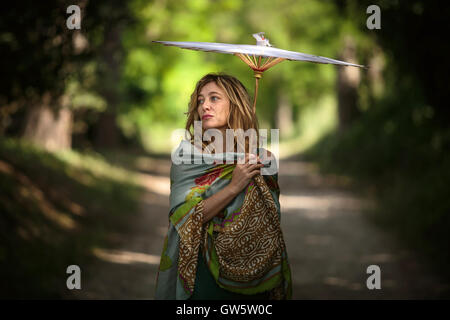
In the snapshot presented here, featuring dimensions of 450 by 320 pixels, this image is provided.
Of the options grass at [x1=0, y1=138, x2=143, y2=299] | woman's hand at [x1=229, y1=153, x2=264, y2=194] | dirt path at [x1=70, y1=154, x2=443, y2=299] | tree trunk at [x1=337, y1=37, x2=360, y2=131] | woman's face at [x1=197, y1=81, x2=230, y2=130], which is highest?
tree trunk at [x1=337, y1=37, x2=360, y2=131]

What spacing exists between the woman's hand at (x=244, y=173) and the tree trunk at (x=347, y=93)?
1621cm

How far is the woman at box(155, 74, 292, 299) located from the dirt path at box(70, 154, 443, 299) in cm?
316

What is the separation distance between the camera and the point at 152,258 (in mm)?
7758

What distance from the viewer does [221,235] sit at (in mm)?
2770

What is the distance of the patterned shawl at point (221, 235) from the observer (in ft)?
9.08

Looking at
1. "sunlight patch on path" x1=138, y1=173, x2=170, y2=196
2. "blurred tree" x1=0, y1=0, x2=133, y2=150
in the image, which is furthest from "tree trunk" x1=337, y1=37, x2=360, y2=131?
"blurred tree" x1=0, y1=0, x2=133, y2=150

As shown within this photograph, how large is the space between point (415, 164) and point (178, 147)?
7866mm

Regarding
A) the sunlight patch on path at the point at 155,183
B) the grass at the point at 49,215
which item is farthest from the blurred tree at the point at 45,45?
the sunlight patch on path at the point at 155,183

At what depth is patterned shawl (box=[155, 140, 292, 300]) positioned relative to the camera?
109 inches

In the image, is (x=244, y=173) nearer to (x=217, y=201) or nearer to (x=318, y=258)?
(x=217, y=201)

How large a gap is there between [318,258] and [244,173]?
5476 millimetres

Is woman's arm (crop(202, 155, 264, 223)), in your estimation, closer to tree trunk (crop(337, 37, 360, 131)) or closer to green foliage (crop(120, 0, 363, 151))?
green foliage (crop(120, 0, 363, 151))

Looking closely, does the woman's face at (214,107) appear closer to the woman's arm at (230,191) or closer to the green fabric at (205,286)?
the woman's arm at (230,191)
